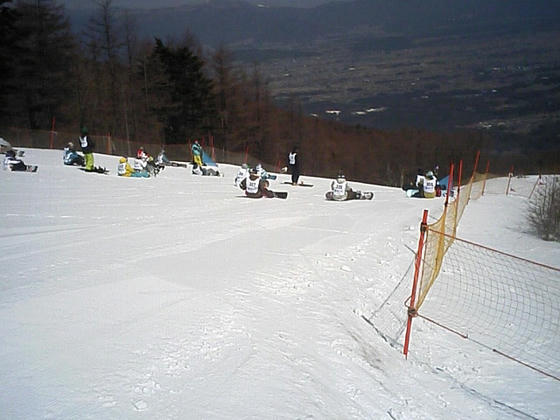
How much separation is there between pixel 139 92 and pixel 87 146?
2843 cm

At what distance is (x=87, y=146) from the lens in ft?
56.5

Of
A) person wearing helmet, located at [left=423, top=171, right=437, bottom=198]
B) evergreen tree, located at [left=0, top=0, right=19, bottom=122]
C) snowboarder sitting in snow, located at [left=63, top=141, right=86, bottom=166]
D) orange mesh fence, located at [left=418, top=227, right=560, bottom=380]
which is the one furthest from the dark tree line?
orange mesh fence, located at [left=418, top=227, right=560, bottom=380]

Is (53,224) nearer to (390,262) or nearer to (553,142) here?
(390,262)

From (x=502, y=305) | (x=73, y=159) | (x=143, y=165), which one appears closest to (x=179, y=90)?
(x=73, y=159)

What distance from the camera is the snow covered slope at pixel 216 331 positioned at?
3668 millimetres

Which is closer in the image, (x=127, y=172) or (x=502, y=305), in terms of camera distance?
(x=502, y=305)

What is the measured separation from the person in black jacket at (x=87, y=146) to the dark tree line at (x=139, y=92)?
18.4m

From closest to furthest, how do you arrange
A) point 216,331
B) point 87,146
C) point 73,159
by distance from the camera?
point 216,331 < point 87,146 < point 73,159

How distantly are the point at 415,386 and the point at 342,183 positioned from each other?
11798mm

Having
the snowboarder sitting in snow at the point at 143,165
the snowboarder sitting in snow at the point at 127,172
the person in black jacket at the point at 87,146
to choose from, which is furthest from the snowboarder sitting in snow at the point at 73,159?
the snowboarder sitting in snow at the point at 143,165

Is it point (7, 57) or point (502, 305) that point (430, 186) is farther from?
point (7, 57)

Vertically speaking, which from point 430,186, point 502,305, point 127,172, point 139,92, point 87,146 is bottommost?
point 502,305

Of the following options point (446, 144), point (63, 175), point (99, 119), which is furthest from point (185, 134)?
point (446, 144)

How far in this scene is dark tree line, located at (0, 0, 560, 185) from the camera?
34.5 metres
